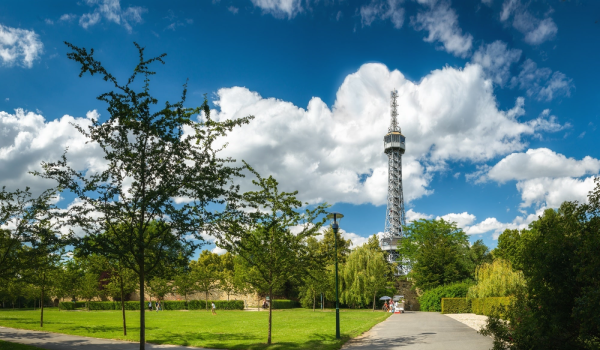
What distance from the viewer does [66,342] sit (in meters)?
15.7

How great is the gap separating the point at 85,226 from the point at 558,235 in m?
9.32

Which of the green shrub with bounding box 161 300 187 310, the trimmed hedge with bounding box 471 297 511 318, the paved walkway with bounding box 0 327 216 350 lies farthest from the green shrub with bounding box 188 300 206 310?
the paved walkway with bounding box 0 327 216 350

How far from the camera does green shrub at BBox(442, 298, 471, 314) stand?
39.9m

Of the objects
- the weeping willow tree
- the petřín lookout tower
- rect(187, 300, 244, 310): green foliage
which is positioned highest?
the petřín lookout tower

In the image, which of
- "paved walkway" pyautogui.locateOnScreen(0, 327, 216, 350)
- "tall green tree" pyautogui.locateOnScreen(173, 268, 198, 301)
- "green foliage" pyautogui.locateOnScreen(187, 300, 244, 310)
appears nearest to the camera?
"paved walkway" pyautogui.locateOnScreen(0, 327, 216, 350)

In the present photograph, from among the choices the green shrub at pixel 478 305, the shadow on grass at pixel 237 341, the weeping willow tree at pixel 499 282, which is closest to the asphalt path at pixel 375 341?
the shadow on grass at pixel 237 341

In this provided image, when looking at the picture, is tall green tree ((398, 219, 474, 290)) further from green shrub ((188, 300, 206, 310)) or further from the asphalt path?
the asphalt path

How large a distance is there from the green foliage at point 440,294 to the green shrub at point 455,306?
2554 millimetres

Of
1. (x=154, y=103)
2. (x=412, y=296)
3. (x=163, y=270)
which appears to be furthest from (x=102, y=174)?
(x=412, y=296)

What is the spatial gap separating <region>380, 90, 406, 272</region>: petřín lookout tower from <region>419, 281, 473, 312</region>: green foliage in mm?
37825

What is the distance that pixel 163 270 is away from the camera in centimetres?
965

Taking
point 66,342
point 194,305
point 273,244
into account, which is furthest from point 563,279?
point 194,305

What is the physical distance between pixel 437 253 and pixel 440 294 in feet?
17.9

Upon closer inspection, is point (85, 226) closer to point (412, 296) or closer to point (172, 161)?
point (172, 161)
